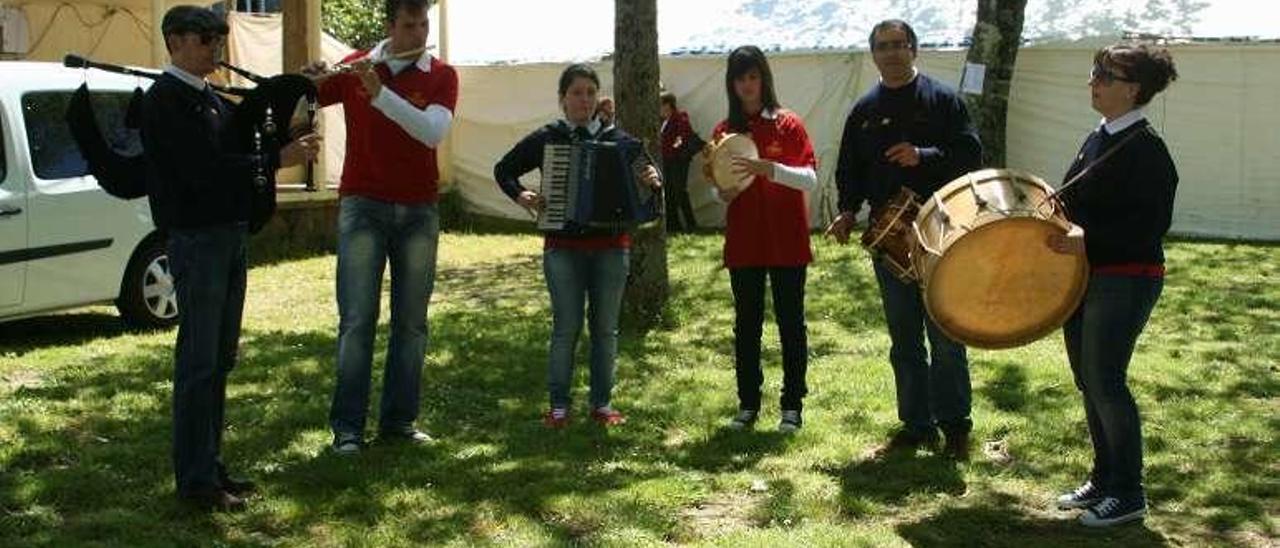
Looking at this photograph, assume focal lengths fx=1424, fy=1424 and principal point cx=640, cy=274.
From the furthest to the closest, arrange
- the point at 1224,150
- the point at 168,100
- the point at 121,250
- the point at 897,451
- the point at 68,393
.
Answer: the point at 1224,150 → the point at 121,250 → the point at 68,393 → the point at 897,451 → the point at 168,100

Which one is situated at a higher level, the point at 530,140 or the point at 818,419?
the point at 530,140

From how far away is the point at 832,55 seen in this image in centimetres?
1639

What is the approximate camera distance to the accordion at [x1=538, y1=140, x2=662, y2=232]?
6.33m

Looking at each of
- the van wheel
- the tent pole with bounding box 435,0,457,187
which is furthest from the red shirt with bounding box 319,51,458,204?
the tent pole with bounding box 435,0,457,187

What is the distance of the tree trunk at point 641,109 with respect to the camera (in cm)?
934

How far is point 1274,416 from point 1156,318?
A: 307 centimetres

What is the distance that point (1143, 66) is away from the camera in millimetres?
4918

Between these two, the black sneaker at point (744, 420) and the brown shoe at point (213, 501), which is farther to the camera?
the black sneaker at point (744, 420)

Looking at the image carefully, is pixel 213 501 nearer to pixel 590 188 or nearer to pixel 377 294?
pixel 377 294

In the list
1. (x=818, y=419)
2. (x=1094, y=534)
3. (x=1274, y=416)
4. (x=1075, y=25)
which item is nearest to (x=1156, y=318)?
(x=1274, y=416)

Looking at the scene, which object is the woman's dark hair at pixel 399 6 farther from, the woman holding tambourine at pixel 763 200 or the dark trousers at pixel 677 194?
the dark trousers at pixel 677 194

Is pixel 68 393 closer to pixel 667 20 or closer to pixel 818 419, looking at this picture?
pixel 818 419

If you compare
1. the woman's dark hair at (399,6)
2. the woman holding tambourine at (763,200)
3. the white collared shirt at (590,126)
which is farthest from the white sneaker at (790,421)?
the woman's dark hair at (399,6)

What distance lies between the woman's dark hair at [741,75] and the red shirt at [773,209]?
2.4 inches
